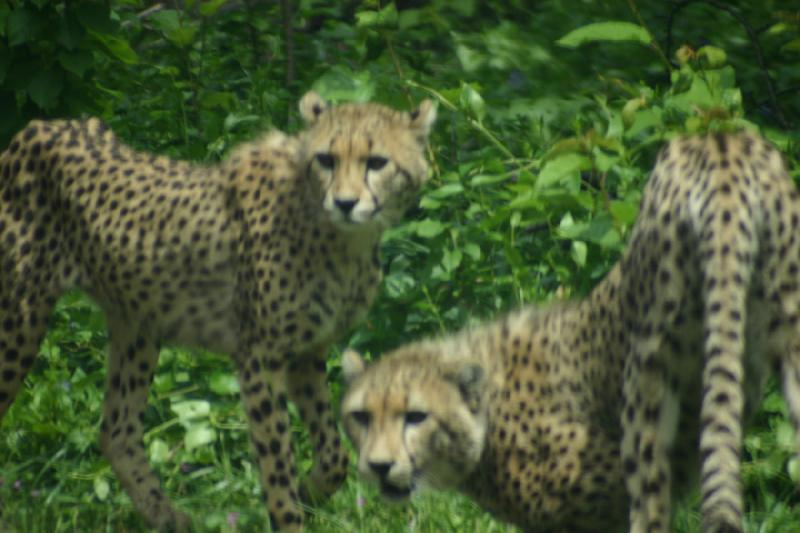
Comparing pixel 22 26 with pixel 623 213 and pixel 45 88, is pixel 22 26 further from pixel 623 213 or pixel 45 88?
pixel 623 213

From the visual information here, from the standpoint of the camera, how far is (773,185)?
402cm

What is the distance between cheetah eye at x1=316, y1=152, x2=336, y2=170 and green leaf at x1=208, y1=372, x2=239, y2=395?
1.22m

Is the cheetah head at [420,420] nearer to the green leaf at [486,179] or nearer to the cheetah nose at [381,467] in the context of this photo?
the cheetah nose at [381,467]

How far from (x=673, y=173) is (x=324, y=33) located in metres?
3.89

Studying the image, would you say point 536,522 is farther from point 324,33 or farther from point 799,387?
point 324,33

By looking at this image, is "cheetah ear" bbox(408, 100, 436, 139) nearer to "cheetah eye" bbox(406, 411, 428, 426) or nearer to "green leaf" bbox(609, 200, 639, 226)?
"green leaf" bbox(609, 200, 639, 226)

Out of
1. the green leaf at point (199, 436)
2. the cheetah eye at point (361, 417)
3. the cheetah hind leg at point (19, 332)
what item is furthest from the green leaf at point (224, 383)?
the cheetah eye at point (361, 417)

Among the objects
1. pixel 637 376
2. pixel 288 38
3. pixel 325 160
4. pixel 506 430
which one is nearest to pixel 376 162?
pixel 325 160

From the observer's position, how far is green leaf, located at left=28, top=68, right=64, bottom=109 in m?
6.34

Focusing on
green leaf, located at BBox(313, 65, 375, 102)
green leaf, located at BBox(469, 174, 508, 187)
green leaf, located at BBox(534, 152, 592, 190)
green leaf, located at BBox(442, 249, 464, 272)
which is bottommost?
green leaf, located at BBox(442, 249, 464, 272)

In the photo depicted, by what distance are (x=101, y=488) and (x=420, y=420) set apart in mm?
1733

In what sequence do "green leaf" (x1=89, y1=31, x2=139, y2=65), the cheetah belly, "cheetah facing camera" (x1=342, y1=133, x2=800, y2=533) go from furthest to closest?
"green leaf" (x1=89, y1=31, x2=139, y2=65) < the cheetah belly < "cheetah facing camera" (x1=342, y1=133, x2=800, y2=533)

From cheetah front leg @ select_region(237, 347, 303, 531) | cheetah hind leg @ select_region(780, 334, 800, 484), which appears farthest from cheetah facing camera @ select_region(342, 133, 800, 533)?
cheetah front leg @ select_region(237, 347, 303, 531)

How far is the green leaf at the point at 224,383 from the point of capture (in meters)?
6.10
